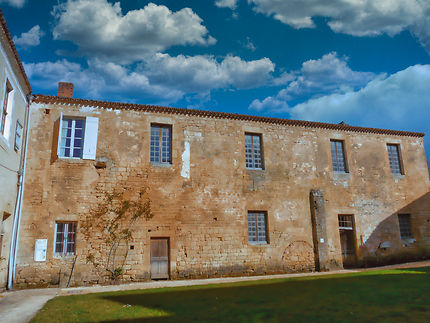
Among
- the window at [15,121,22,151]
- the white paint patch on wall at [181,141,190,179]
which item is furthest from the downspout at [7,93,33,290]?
the white paint patch on wall at [181,141,190,179]

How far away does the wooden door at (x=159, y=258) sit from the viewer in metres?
13.1

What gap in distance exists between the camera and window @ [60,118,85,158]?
13062mm

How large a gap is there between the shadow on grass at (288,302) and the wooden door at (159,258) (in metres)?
2.73

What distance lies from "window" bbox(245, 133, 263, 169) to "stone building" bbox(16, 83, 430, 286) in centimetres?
5

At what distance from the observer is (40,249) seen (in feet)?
38.8

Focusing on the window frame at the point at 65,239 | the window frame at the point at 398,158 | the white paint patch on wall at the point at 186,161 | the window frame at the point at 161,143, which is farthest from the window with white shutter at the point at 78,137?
the window frame at the point at 398,158

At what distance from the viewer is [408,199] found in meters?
18.2

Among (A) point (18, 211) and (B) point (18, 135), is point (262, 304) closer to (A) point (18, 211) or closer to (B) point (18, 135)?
(A) point (18, 211)

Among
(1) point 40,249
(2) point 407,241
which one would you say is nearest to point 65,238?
(1) point 40,249

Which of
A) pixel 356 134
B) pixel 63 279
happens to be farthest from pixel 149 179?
pixel 356 134

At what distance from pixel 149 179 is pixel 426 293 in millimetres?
9869

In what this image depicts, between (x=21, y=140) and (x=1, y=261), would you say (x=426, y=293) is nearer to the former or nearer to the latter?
(x=1, y=261)

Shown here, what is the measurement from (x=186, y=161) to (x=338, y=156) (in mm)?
8240

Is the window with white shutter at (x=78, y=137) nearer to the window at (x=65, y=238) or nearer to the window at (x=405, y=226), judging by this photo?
the window at (x=65, y=238)
